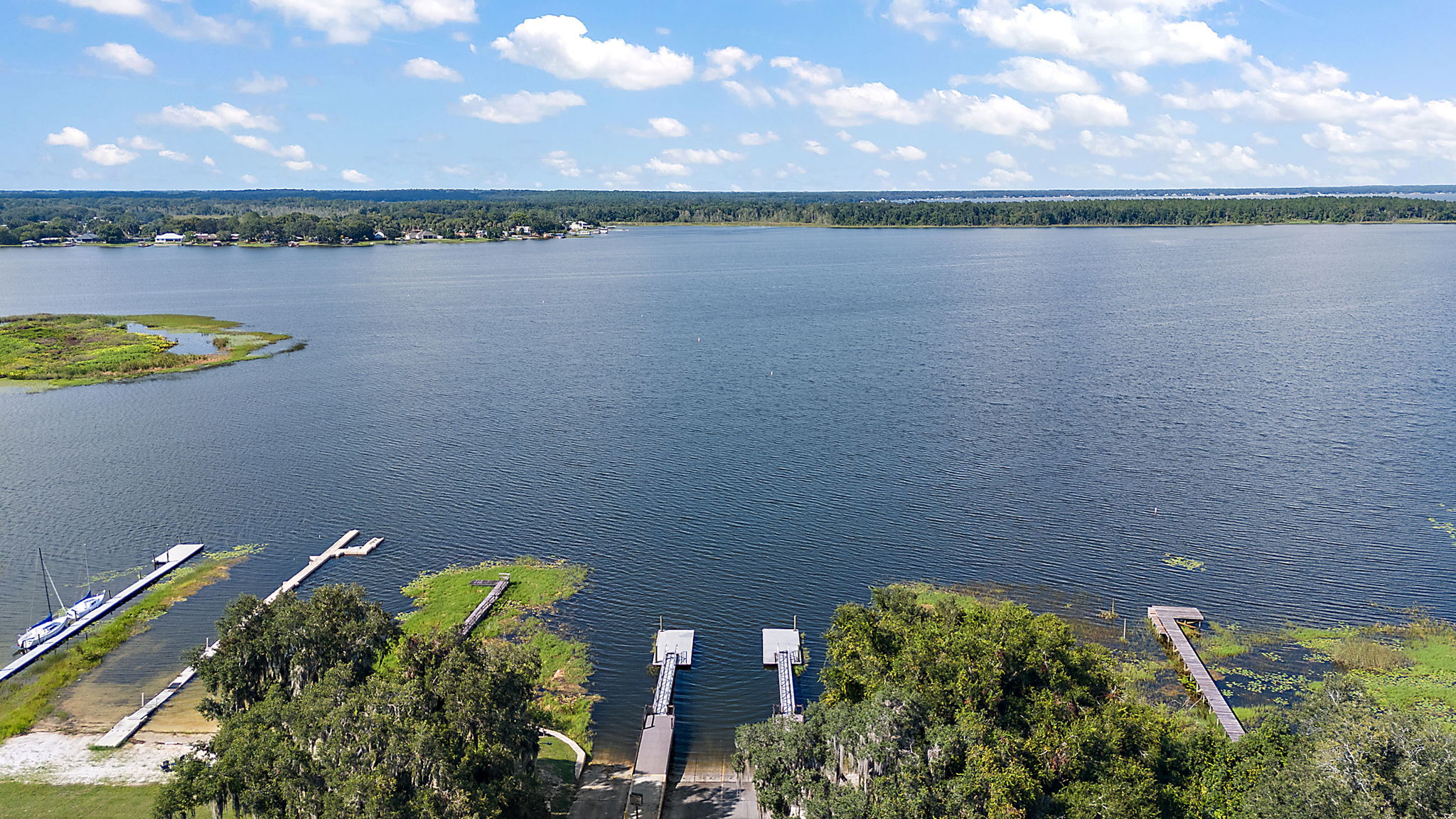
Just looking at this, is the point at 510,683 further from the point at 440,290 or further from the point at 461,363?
the point at 440,290

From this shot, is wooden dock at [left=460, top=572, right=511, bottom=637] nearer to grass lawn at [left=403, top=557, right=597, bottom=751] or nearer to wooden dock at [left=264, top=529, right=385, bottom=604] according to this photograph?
grass lawn at [left=403, top=557, right=597, bottom=751]

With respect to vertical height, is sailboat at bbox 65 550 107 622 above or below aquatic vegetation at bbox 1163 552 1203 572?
below

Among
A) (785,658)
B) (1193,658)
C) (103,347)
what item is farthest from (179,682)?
(103,347)

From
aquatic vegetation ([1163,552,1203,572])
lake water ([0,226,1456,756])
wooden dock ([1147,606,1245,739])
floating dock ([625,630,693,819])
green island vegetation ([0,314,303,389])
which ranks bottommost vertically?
floating dock ([625,630,693,819])

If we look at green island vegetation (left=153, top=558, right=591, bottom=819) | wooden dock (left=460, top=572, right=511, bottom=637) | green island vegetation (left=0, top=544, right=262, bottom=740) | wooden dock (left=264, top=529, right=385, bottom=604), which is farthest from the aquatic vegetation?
green island vegetation (left=0, top=544, right=262, bottom=740)

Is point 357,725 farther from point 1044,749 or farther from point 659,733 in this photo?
point 1044,749

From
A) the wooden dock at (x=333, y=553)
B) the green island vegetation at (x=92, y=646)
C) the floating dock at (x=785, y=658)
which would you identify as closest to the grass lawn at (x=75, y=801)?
the green island vegetation at (x=92, y=646)

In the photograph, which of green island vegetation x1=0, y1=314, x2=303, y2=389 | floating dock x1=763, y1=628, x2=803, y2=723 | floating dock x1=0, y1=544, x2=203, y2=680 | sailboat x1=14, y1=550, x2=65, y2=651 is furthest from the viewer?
green island vegetation x1=0, y1=314, x2=303, y2=389

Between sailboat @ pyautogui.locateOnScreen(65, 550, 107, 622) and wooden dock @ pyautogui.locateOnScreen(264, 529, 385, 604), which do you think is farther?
wooden dock @ pyautogui.locateOnScreen(264, 529, 385, 604)
